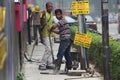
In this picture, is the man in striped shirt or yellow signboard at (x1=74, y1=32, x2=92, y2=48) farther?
the man in striped shirt

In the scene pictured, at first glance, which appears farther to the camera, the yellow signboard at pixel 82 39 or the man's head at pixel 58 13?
the man's head at pixel 58 13

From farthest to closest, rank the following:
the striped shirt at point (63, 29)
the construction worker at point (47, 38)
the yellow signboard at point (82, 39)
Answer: the construction worker at point (47, 38)
the striped shirt at point (63, 29)
the yellow signboard at point (82, 39)

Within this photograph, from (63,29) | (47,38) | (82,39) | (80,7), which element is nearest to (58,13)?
(63,29)

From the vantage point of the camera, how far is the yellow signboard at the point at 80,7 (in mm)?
11648

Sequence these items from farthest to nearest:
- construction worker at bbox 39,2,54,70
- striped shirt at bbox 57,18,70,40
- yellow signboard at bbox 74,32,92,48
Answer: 1. construction worker at bbox 39,2,54,70
2. striped shirt at bbox 57,18,70,40
3. yellow signboard at bbox 74,32,92,48

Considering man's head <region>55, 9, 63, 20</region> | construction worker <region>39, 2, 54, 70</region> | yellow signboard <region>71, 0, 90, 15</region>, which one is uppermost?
yellow signboard <region>71, 0, 90, 15</region>

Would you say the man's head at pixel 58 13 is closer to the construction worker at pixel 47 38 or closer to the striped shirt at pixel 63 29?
the striped shirt at pixel 63 29

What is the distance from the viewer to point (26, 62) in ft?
47.8

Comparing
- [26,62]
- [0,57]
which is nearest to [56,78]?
[26,62]

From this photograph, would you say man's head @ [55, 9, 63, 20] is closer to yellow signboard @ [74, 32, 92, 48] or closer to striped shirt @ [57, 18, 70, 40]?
striped shirt @ [57, 18, 70, 40]

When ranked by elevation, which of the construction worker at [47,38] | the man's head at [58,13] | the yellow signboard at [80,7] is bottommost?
the construction worker at [47,38]

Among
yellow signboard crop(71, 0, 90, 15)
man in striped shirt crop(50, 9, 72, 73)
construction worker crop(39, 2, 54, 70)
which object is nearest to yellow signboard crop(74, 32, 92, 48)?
man in striped shirt crop(50, 9, 72, 73)

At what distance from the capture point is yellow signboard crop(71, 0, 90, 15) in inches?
459

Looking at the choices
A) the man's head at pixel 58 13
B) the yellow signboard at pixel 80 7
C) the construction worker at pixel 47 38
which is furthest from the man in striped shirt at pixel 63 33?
the construction worker at pixel 47 38
